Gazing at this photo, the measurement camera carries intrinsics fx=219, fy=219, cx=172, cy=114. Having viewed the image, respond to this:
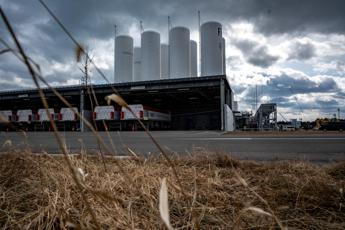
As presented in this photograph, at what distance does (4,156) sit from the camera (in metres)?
1.52

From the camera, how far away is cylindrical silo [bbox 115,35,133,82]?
74.2 ft

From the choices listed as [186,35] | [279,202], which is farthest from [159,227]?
[186,35]

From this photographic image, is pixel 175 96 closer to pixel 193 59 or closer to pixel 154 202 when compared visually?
pixel 193 59

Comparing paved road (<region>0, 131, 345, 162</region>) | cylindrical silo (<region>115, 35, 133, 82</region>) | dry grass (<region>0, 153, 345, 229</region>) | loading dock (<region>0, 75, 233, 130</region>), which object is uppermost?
cylindrical silo (<region>115, 35, 133, 82</region>)

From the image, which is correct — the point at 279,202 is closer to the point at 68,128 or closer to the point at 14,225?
the point at 14,225

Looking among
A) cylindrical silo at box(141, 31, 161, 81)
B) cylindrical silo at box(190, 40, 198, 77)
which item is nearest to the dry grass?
cylindrical silo at box(141, 31, 161, 81)

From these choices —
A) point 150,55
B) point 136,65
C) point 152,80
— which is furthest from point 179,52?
point 136,65

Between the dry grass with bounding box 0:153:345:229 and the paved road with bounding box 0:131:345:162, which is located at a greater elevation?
the dry grass with bounding box 0:153:345:229

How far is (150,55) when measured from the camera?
22.0 meters

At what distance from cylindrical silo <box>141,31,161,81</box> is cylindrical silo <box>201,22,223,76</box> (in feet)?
15.6

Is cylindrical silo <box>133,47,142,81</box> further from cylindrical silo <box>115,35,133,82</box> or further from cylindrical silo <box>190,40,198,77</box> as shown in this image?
cylindrical silo <box>190,40,198,77</box>

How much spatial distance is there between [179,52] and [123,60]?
6.04m

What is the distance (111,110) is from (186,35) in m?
10.4

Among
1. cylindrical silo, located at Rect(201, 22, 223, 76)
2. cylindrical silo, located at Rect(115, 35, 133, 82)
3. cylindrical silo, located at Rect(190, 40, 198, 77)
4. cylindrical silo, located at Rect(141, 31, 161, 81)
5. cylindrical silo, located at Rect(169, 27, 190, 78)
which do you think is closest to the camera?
cylindrical silo, located at Rect(201, 22, 223, 76)
